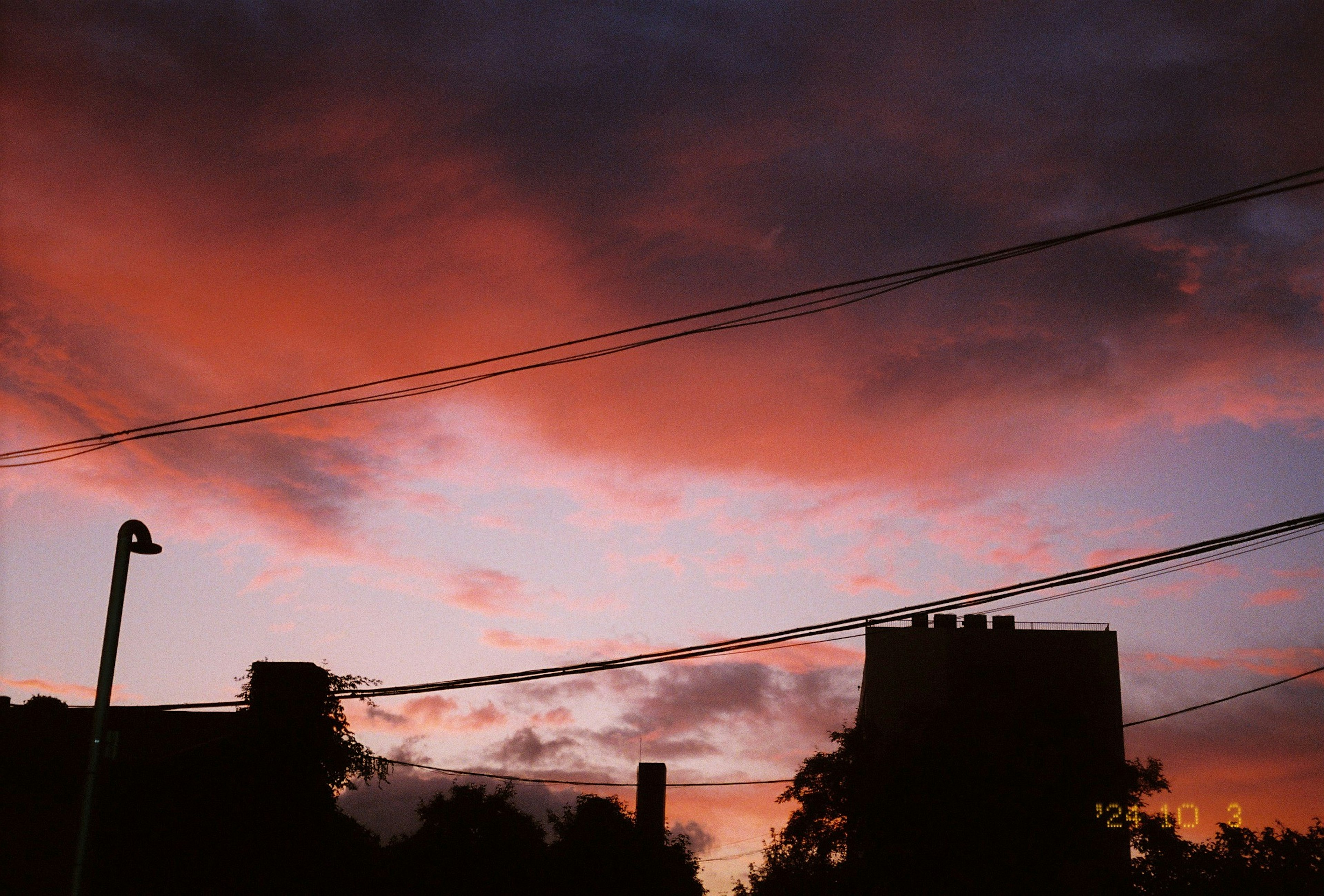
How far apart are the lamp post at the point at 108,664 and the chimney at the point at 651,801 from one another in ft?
141

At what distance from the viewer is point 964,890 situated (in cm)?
4972

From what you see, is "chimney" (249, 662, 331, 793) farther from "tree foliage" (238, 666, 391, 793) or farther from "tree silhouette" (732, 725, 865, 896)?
"tree silhouette" (732, 725, 865, 896)

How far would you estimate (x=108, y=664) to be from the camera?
49.2 feet

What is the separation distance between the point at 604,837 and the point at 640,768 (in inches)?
167

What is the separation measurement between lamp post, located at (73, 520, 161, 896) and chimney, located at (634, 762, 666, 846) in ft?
141

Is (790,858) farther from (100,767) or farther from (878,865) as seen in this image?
(100,767)

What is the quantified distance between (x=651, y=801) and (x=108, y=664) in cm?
4425

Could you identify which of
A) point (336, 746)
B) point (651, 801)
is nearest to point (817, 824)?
point (651, 801)

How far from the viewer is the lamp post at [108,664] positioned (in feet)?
47.3

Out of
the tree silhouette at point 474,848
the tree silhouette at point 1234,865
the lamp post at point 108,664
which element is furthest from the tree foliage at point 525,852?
the lamp post at point 108,664

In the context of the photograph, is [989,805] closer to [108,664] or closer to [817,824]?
[817,824]

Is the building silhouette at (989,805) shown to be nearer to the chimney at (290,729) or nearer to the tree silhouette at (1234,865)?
the tree silhouette at (1234,865)

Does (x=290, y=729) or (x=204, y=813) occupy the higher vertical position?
(x=290, y=729)

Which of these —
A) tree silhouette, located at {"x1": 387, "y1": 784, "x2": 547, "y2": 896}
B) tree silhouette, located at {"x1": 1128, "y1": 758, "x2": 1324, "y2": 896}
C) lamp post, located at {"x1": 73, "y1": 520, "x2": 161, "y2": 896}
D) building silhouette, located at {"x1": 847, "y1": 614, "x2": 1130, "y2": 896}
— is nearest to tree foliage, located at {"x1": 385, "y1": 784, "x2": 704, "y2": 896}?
tree silhouette, located at {"x1": 387, "y1": 784, "x2": 547, "y2": 896}
